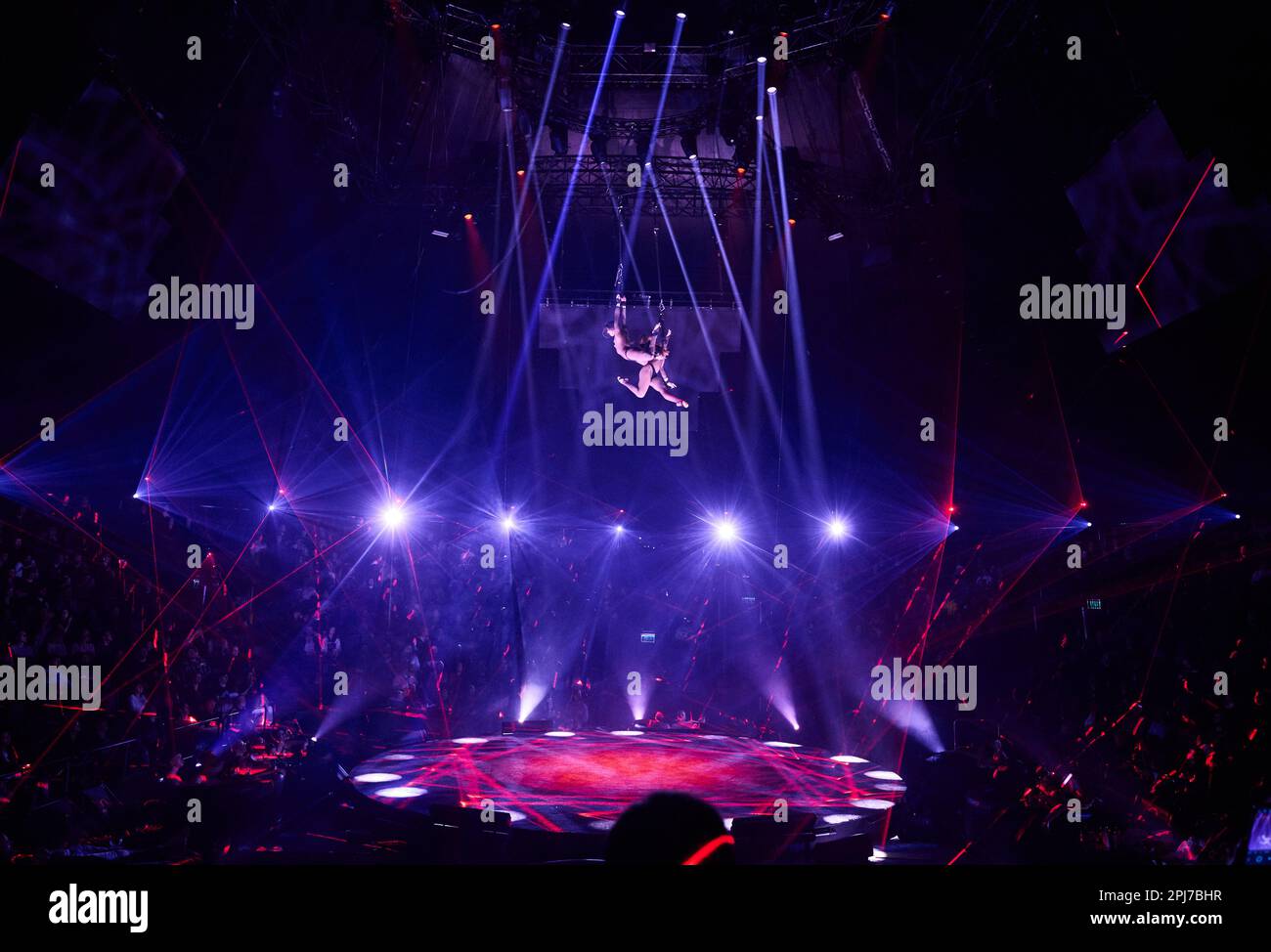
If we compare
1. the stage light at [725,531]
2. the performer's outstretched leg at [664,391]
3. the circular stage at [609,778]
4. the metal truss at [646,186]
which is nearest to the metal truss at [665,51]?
the metal truss at [646,186]

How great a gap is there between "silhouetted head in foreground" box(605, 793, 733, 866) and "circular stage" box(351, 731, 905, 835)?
3474 millimetres

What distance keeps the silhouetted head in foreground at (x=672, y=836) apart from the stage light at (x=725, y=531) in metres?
13.6

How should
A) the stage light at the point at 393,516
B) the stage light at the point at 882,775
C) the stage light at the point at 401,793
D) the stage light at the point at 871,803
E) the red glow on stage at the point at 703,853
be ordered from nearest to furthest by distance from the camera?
1. the red glow on stage at the point at 703,853
2. the stage light at the point at 401,793
3. the stage light at the point at 871,803
4. the stage light at the point at 882,775
5. the stage light at the point at 393,516

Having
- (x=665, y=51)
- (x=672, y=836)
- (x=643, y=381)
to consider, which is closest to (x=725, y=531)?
(x=643, y=381)

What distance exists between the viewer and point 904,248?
36.4ft

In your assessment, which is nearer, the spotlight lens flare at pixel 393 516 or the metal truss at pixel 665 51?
the metal truss at pixel 665 51

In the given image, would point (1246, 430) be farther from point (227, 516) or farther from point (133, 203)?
point (227, 516)

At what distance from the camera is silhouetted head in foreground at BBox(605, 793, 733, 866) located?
1274mm

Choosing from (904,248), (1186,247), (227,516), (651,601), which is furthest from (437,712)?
(1186,247)

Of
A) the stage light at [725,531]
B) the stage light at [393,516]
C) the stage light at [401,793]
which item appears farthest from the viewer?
the stage light at [725,531]

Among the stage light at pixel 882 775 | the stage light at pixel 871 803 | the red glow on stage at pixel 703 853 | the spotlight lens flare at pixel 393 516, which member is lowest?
the stage light at pixel 882 775

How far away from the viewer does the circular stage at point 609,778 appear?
5098 millimetres

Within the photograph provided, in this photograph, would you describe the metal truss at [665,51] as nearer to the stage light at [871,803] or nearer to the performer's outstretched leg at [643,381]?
the performer's outstretched leg at [643,381]
